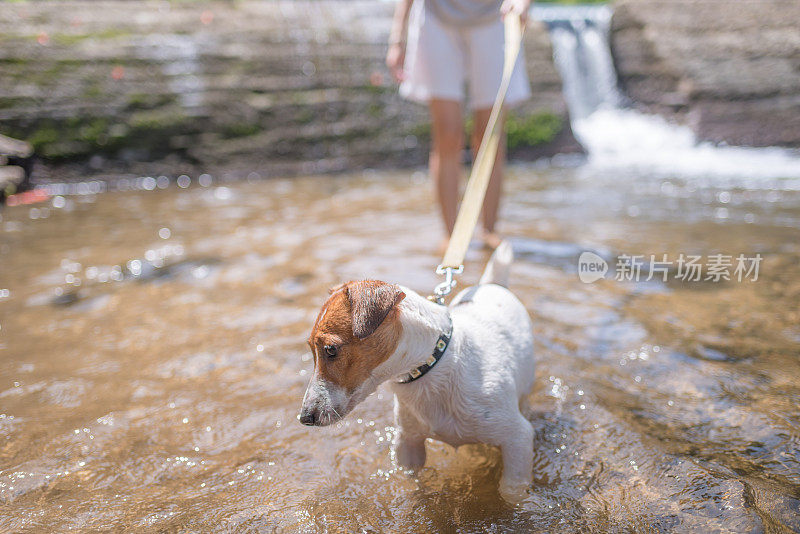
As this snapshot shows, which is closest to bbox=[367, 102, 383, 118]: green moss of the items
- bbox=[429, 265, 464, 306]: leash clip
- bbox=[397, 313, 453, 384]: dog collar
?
bbox=[429, 265, 464, 306]: leash clip

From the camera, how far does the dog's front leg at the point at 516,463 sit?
1.96 meters

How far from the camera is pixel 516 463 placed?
6.45 ft

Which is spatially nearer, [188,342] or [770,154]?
[188,342]

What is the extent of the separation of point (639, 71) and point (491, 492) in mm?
11001

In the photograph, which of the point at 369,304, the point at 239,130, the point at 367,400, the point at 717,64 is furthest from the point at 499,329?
the point at 717,64

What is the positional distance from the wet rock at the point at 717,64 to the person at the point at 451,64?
715 centimetres

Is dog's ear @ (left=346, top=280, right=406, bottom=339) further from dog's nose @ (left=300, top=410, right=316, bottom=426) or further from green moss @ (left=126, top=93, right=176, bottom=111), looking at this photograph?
green moss @ (left=126, top=93, right=176, bottom=111)

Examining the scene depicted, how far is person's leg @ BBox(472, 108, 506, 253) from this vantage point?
4.34 m

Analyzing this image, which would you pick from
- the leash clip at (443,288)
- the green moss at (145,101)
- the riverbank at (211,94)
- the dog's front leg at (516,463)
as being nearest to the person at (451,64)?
the leash clip at (443,288)

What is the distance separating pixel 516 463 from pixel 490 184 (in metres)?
2.82

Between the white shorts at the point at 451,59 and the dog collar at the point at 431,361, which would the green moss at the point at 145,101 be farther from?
the dog collar at the point at 431,361

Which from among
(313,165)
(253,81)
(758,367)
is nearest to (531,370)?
(758,367)

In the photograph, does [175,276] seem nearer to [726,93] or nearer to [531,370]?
[531,370]

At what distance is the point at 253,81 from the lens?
9.36 m
